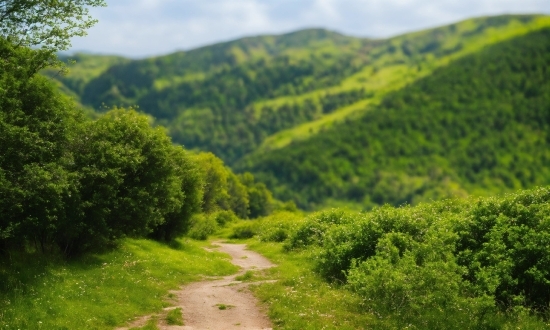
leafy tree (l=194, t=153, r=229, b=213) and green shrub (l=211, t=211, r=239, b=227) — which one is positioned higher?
leafy tree (l=194, t=153, r=229, b=213)

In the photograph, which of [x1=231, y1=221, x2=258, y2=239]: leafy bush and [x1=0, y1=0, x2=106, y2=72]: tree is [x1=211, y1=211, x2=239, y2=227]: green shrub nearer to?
[x1=231, y1=221, x2=258, y2=239]: leafy bush

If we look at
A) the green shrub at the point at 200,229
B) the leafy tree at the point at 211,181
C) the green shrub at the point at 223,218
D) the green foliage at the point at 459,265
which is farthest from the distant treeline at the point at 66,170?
the green shrub at the point at 223,218

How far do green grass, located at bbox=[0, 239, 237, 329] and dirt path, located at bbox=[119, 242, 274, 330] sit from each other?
3.50ft

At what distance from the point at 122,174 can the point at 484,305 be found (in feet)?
63.0

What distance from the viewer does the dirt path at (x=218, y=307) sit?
2219cm

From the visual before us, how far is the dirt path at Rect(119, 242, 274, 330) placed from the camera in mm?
22188

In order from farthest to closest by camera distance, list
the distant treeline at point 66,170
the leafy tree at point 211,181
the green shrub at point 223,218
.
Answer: the green shrub at point 223,218 < the leafy tree at point 211,181 < the distant treeline at point 66,170

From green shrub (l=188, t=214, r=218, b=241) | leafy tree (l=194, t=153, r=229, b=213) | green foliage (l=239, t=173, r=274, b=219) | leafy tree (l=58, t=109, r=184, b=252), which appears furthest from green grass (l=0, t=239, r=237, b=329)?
green foliage (l=239, t=173, r=274, b=219)

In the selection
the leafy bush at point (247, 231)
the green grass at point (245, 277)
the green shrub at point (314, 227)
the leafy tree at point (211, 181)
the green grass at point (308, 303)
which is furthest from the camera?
the leafy tree at point (211, 181)

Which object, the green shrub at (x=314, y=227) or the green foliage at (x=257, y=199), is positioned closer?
the green shrub at (x=314, y=227)

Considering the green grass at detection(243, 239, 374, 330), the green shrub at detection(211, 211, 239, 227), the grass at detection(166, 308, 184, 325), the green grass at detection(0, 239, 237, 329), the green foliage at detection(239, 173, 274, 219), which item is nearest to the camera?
the green grass at detection(0, 239, 237, 329)

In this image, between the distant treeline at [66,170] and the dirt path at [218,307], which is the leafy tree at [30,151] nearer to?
the distant treeline at [66,170]

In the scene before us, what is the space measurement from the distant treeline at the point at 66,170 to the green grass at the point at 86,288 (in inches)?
60.4

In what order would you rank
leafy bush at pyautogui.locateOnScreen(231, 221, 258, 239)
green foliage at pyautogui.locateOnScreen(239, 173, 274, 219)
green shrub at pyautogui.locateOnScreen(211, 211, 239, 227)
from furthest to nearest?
green foliage at pyautogui.locateOnScreen(239, 173, 274, 219) < green shrub at pyautogui.locateOnScreen(211, 211, 239, 227) < leafy bush at pyautogui.locateOnScreen(231, 221, 258, 239)
